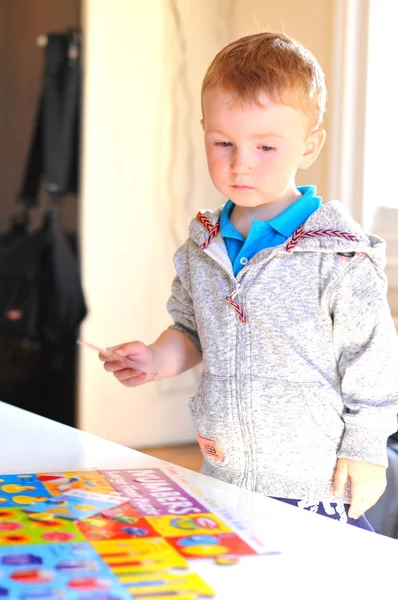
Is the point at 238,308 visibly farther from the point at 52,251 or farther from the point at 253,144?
the point at 52,251

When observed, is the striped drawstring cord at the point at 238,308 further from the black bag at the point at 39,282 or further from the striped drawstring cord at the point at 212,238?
the black bag at the point at 39,282

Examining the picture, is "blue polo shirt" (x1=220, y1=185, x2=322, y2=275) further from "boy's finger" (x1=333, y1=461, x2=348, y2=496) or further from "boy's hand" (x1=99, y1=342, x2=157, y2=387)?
"boy's finger" (x1=333, y1=461, x2=348, y2=496)

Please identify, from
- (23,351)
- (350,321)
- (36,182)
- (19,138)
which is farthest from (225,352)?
(19,138)

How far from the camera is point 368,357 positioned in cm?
108

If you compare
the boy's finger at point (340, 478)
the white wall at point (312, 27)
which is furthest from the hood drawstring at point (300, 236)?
the white wall at point (312, 27)

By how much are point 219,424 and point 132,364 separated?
14cm

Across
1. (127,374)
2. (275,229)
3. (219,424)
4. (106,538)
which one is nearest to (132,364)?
(127,374)

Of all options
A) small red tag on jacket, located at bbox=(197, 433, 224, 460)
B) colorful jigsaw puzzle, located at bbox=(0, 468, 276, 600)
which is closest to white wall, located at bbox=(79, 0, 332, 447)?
small red tag on jacket, located at bbox=(197, 433, 224, 460)

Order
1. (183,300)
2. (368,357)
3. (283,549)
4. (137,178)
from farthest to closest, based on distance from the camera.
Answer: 1. (137,178)
2. (183,300)
3. (368,357)
4. (283,549)

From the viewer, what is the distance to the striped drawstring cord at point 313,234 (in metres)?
1.10

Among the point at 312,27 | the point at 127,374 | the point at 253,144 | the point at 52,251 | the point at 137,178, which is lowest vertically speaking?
the point at 127,374

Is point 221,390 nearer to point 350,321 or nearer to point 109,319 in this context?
point 350,321

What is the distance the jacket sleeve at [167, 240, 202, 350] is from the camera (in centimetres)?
128

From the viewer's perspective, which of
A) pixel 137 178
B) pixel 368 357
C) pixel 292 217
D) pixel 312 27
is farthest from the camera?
pixel 137 178
